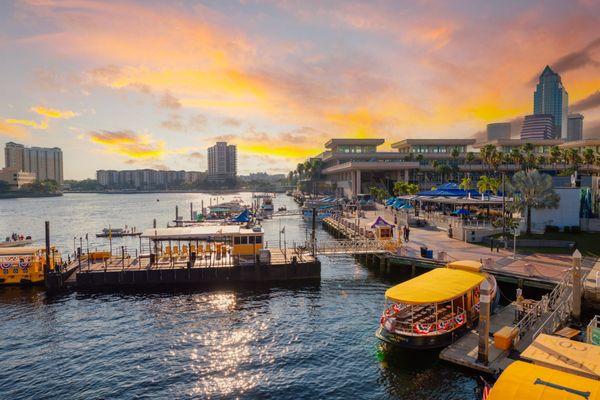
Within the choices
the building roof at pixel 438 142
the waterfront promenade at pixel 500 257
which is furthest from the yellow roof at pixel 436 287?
the building roof at pixel 438 142

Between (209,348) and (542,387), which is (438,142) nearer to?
(209,348)

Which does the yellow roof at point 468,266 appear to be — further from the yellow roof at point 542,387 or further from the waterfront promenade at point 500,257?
the yellow roof at point 542,387

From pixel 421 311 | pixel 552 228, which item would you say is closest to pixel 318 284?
pixel 421 311

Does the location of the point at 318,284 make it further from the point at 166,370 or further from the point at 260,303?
the point at 166,370

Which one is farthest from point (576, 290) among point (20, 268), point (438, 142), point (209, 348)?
point (438, 142)

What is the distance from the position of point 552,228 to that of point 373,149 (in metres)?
106

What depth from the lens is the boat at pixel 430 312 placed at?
25422mm

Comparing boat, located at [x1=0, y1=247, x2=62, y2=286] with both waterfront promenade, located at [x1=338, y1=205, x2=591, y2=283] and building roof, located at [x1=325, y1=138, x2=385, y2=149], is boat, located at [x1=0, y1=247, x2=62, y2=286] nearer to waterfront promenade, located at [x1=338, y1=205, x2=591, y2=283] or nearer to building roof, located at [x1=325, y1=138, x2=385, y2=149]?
waterfront promenade, located at [x1=338, y1=205, x2=591, y2=283]

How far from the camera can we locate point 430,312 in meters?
27.3

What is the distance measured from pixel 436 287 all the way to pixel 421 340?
3638mm

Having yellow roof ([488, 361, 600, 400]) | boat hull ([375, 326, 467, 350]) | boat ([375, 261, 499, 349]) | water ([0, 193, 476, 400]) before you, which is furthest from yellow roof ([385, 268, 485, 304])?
yellow roof ([488, 361, 600, 400])

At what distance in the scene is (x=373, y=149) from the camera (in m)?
158

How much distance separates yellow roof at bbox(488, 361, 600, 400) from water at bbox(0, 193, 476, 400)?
704 cm

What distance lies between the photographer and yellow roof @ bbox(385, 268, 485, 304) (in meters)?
25.3
